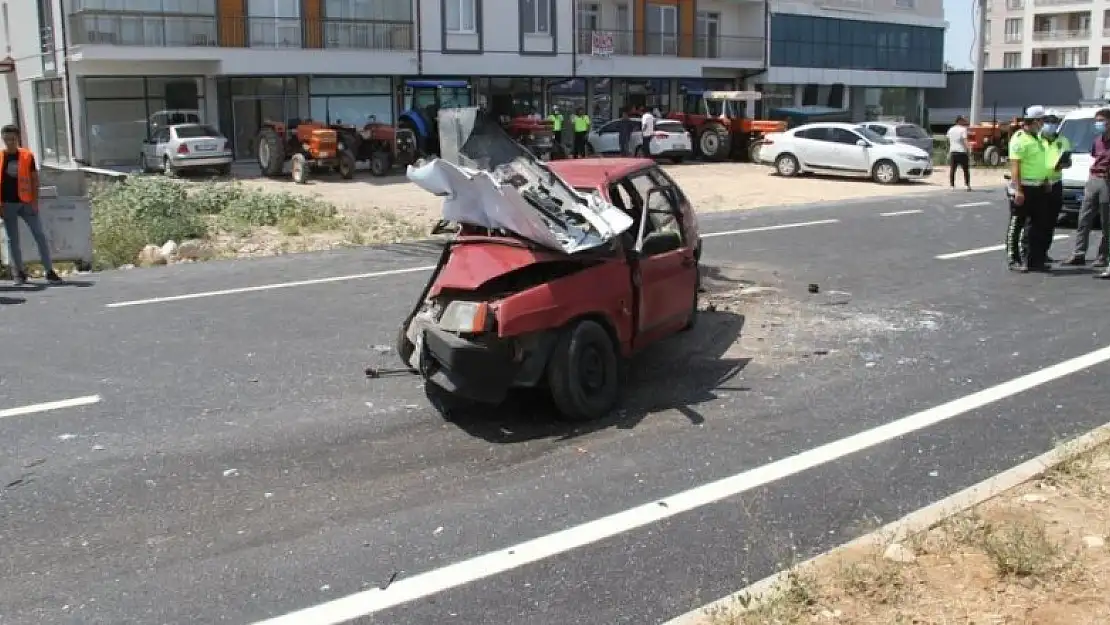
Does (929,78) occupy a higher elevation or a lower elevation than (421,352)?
higher

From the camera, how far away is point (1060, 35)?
304 ft

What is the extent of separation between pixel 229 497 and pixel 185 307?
5.77 metres

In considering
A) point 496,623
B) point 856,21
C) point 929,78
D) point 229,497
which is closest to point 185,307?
point 229,497

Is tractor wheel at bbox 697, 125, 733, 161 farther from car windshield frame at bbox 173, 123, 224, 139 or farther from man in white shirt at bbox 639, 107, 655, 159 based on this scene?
car windshield frame at bbox 173, 123, 224, 139

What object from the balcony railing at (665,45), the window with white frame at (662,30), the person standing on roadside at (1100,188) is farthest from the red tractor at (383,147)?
the person standing on roadside at (1100,188)

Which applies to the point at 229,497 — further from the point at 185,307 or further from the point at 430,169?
the point at 185,307

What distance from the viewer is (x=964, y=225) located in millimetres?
17547

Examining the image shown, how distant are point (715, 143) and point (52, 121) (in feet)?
74.1

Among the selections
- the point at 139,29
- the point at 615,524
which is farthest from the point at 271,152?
the point at 615,524

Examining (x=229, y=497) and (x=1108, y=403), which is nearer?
(x=229, y=497)

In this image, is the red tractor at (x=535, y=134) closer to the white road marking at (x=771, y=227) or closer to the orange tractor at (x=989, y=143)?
the orange tractor at (x=989, y=143)

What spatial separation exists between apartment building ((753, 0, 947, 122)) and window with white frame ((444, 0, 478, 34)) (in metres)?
16.7

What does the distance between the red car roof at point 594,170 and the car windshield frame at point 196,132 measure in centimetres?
2328

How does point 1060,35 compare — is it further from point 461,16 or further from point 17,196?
point 17,196
